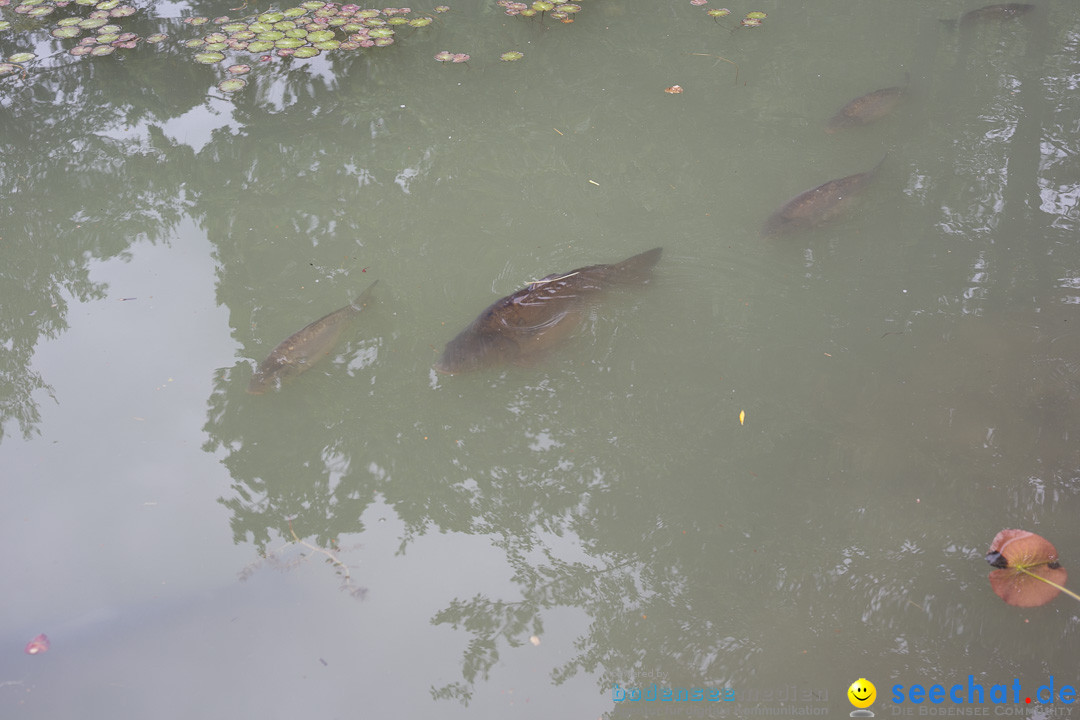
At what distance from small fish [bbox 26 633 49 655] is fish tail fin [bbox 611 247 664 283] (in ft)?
8.55

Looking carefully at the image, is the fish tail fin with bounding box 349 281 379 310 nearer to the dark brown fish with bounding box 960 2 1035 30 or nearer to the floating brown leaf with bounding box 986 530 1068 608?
the floating brown leaf with bounding box 986 530 1068 608

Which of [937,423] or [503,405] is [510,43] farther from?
[937,423]

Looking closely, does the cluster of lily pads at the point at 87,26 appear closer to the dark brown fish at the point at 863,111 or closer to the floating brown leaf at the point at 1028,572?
the dark brown fish at the point at 863,111

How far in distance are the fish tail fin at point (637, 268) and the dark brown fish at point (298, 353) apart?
1.32 m

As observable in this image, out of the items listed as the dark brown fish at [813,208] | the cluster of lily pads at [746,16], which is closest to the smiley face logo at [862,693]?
the dark brown fish at [813,208]

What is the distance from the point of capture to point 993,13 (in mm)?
5422

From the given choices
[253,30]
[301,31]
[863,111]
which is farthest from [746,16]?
[253,30]

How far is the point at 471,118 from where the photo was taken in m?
4.73

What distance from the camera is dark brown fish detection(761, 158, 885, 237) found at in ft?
12.1

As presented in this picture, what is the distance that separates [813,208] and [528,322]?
5.42 feet

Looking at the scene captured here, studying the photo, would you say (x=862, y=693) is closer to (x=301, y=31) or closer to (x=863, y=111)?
(x=863, y=111)

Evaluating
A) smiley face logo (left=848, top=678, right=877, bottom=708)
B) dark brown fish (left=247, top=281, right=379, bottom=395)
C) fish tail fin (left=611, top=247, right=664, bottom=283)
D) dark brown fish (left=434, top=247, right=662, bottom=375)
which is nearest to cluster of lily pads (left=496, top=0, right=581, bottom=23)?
fish tail fin (left=611, top=247, right=664, bottom=283)

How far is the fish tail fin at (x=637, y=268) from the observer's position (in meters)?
3.46

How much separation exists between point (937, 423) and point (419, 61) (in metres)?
4.24
